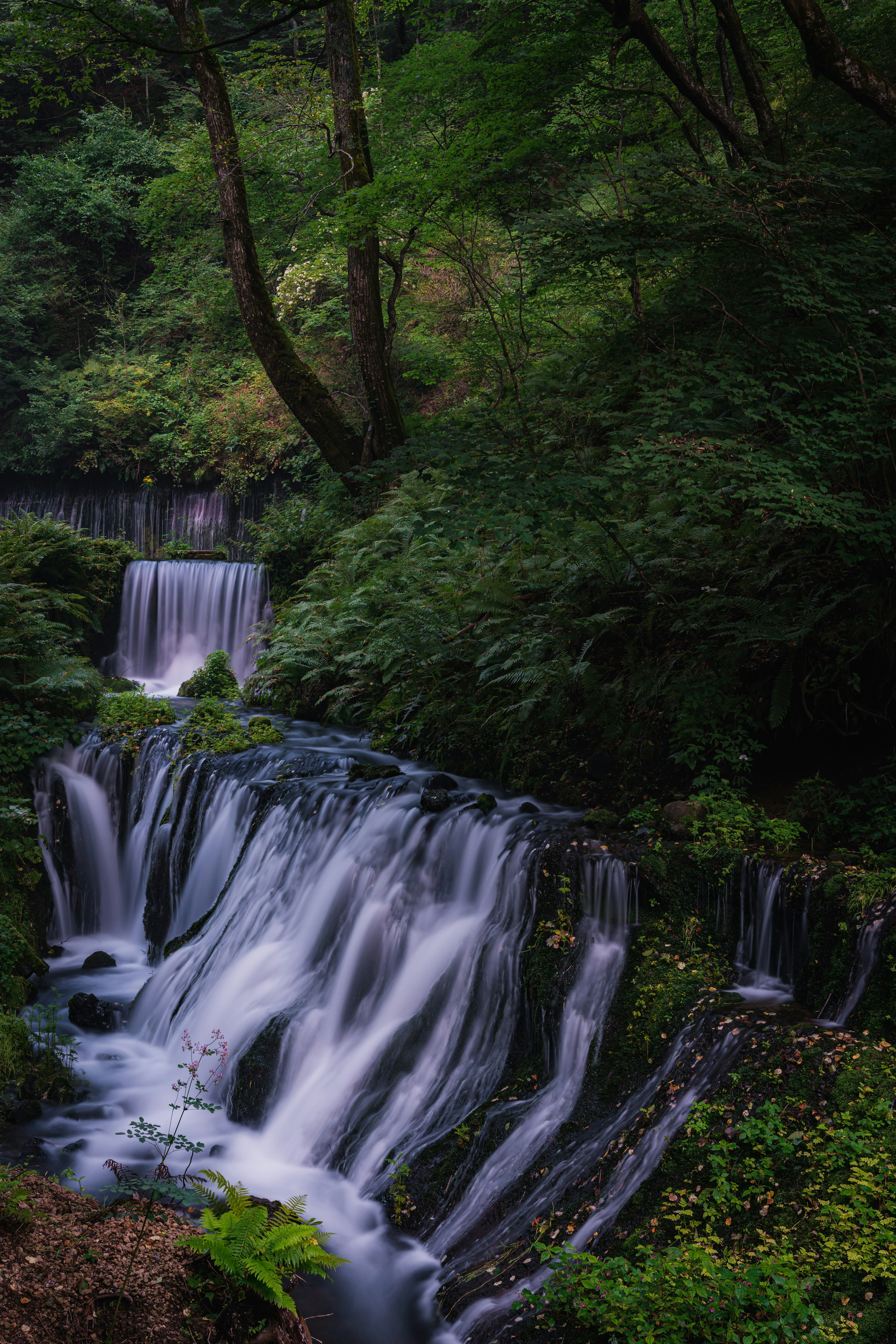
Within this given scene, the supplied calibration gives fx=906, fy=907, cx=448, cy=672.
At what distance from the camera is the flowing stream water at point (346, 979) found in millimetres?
4512

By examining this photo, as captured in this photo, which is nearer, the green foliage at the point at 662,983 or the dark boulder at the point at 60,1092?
the green foliage at the point at 662,983

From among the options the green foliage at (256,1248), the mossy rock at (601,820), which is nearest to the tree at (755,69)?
the mossy rock at (601,820)

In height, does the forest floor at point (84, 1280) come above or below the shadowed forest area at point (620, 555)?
below

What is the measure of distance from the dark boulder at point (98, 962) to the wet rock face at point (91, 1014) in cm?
96

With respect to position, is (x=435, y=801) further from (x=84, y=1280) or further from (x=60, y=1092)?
(x=84, y=1280)

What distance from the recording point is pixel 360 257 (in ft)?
40.7

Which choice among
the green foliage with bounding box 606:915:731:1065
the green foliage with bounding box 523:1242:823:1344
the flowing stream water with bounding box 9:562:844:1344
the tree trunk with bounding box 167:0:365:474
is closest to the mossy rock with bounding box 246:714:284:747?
the flowing stream water with bounding box 9:562:844:1344

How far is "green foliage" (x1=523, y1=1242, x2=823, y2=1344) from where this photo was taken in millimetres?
2971

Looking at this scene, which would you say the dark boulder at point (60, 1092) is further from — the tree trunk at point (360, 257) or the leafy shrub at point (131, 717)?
the tree trunk at point (360, 257)

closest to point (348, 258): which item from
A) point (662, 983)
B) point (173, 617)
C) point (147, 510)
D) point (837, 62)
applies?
point (173, 617)

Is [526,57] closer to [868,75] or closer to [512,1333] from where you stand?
[868,75]

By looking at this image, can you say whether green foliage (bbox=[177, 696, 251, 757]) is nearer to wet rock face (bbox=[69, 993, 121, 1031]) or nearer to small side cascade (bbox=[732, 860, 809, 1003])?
wet rock face (bbox=[69, 993, 121, 1031])

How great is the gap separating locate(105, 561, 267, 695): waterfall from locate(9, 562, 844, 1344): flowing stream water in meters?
5.86

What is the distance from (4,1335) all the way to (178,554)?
641 inches
